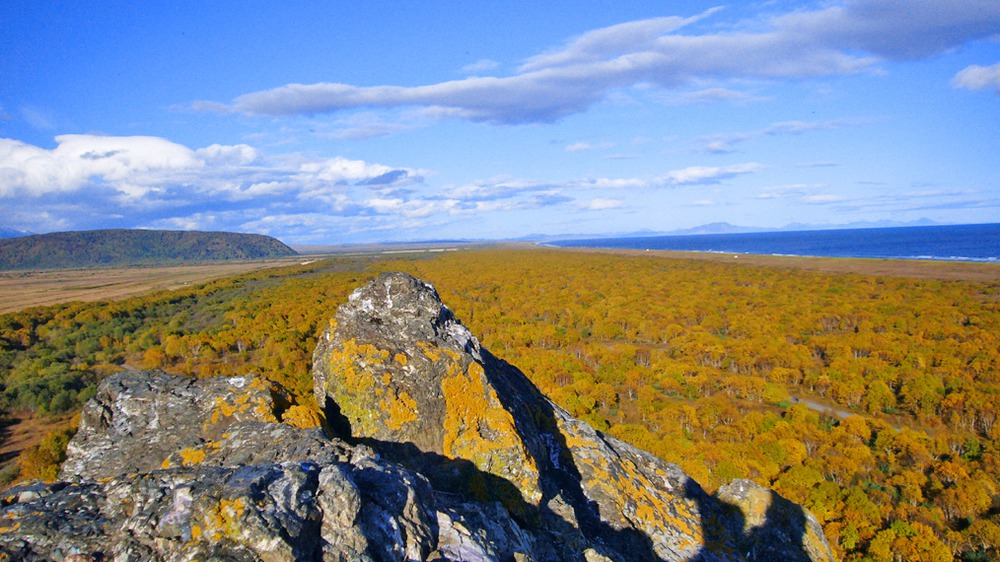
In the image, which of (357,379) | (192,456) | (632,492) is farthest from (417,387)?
(632,492)

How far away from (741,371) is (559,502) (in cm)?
3056

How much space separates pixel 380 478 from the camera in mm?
5020

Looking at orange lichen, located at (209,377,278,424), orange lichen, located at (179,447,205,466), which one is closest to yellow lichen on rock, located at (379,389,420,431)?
orange lichen, located at (209,377,278,424)

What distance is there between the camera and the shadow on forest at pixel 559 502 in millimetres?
6422

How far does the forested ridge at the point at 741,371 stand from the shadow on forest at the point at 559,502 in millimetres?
7773

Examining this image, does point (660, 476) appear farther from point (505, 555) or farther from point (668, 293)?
point (668, 293)

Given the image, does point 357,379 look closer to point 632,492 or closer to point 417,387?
point 417,387

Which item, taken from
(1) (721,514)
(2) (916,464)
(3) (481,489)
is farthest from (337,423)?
(2) (916,464)

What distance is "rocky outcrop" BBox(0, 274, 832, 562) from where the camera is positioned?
161 inches

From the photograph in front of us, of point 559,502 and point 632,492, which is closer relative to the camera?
point 559,502

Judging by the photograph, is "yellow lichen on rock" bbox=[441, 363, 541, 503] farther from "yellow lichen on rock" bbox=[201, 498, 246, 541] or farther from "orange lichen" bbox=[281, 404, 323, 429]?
"yellow lichen on rock" bbox=[201, 498, 246, 541]

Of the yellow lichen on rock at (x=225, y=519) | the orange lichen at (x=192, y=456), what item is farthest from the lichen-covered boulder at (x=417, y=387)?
the yellow lichen on rock at (x=225, y=519)

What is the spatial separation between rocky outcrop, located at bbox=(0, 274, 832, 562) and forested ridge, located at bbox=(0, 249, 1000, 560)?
5.75 meters

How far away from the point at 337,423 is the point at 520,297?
52.2 meters
